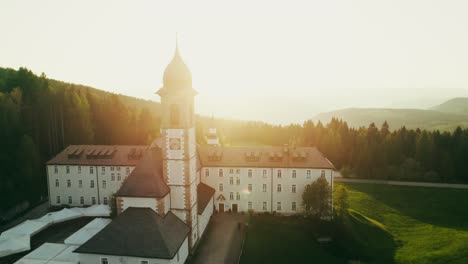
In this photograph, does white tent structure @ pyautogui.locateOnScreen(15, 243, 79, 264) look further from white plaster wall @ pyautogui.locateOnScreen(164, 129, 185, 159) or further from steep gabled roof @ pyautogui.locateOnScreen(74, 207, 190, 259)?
white plaster wall @ pyautogui.locateOnScreen(164, 129, 185, 159)

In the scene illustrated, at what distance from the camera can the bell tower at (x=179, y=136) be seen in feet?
90.8

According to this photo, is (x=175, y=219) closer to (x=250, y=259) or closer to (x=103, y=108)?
(x=250, y=259)

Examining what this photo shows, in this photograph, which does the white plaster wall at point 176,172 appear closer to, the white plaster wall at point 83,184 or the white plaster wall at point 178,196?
the white plaster wall at point 178,196

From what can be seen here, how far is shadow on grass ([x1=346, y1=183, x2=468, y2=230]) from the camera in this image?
135 ft

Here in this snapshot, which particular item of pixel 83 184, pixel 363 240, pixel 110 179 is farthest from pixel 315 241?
pixel 83 184

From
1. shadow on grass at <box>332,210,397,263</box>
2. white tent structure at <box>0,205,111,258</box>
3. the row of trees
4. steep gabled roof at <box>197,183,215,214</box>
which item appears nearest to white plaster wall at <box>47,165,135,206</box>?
white tent structure at <box>0,205,111,258</box>

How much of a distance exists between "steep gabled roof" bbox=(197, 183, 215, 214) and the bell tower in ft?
11.3

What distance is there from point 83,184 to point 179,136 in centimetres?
2288

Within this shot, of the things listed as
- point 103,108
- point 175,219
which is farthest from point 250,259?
point 103,108

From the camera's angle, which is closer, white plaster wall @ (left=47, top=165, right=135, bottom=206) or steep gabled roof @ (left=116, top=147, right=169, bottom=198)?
steep gabled roof @ (left=116, top=147, right=169, bottom=198)

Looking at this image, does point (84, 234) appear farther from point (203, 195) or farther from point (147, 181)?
point (203, 195)

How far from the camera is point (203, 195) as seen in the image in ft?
124

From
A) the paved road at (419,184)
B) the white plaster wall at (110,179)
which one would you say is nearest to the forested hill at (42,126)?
the white plaster wall at (110,179)

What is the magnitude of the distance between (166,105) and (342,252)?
907 inches
